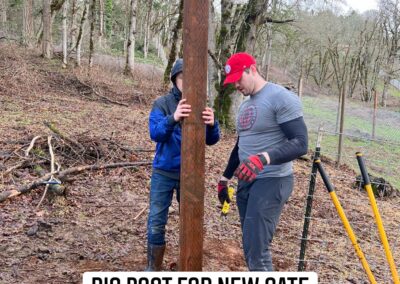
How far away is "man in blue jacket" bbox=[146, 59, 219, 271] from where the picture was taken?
11.6 feet

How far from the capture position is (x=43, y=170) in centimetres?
640

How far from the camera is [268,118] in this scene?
3055mm

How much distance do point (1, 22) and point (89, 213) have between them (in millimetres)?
24734

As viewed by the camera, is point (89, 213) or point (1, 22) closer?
point (89, 213)

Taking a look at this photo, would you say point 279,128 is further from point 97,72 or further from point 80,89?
point 97,72

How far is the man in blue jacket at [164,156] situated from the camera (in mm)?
3525

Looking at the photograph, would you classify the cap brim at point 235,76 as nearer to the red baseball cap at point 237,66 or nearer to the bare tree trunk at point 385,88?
the red baseball cap at point 237,66

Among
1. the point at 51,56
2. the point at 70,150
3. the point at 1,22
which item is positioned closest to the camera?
the point at 70,150

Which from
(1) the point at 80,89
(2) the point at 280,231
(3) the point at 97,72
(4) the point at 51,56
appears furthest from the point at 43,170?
(4) the point at 51,56

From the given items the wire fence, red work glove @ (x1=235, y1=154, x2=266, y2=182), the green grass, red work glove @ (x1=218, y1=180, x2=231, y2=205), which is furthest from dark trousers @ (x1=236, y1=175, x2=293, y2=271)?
the green grass

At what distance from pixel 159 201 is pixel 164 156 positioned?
16.8 inches

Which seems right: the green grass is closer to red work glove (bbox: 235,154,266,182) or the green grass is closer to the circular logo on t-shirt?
the circular logo on t-shirt

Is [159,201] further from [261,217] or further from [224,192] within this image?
[261,217]

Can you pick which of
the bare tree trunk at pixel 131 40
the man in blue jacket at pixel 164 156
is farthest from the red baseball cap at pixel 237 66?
the bare tree trunk at pixel 131 40
